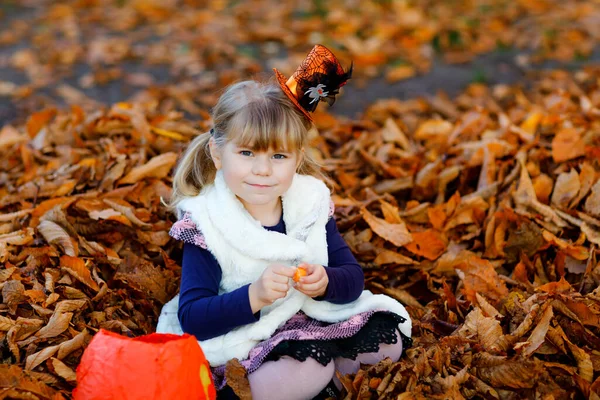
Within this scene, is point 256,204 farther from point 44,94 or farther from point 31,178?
point 44,94

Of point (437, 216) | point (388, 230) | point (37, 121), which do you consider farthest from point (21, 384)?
point (37, 121)

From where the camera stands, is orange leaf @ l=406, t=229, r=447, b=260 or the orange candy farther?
orange leaf @ l=406, t=229, r=447, b=260

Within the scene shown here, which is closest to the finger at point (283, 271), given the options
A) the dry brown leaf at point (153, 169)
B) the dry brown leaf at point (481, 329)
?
the dry brown leaf at point (481, 329)

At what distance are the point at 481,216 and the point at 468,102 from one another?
184cm

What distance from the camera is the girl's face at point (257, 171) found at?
225 centimetres

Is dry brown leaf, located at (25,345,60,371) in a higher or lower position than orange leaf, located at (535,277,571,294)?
higher

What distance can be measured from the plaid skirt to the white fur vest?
1.7 inches

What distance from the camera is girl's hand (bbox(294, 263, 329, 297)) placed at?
7.26 ft

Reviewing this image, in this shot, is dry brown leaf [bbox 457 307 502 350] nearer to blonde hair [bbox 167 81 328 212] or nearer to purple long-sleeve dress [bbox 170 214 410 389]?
purple long-sleeve dress [bbox 170 214 410 389]

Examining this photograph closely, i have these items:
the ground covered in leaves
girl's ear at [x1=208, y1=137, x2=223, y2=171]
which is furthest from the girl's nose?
the ground covered in leaves

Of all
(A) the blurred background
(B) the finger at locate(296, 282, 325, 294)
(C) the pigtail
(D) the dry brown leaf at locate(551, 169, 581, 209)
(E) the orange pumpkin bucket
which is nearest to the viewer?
(E) the orange pumpkin bucket

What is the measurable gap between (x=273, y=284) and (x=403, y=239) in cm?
102

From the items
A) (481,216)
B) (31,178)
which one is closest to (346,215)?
(481,216)

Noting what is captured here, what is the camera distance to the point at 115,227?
289 cm
